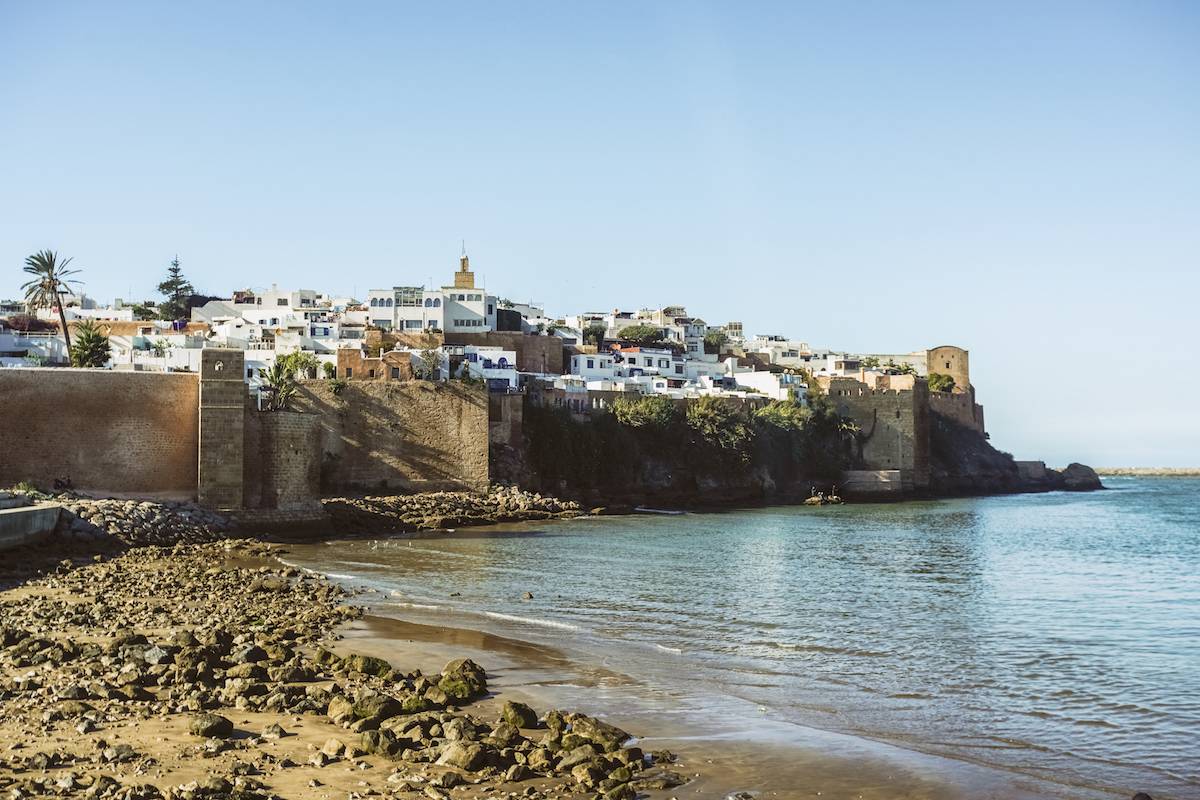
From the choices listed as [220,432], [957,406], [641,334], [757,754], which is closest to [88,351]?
[220,432]

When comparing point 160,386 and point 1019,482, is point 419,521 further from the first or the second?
point 1019,482

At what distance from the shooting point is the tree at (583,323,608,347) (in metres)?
65.9

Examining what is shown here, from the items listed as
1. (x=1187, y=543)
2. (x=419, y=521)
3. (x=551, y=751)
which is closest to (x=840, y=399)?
(x=1187, y=543)

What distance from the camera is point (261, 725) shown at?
30.6 ft

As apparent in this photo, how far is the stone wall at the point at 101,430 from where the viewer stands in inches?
1044

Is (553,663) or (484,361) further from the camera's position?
(484,361)

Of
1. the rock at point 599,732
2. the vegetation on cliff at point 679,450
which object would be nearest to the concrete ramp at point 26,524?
the rock at point 599,732

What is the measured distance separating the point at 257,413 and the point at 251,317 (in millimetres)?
29235

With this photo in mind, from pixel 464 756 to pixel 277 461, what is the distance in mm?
21515

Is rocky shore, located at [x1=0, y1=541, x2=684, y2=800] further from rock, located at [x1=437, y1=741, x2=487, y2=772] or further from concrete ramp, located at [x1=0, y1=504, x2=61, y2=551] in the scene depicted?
concrete ramp, located at [x1=0, y1=504, x2=61, y2=551]

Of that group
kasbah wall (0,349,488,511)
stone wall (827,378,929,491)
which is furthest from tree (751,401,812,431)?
kasbah wall (0,349,488,511)

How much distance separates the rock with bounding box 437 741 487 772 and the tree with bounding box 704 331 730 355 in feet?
217

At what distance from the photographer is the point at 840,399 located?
58750 mm

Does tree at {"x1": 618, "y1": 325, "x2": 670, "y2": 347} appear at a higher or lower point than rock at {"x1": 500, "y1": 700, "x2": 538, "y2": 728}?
higher
